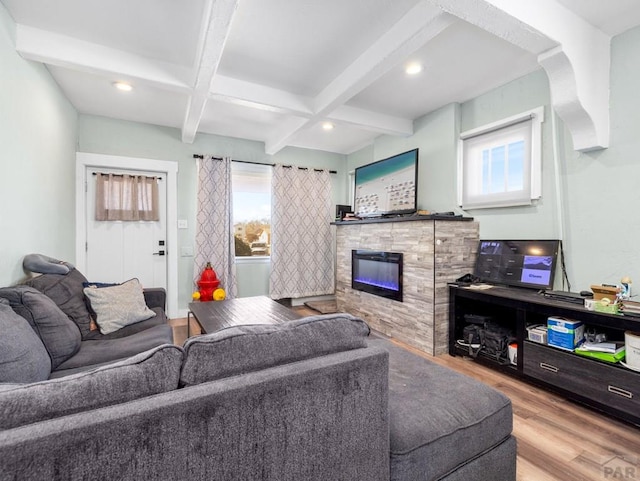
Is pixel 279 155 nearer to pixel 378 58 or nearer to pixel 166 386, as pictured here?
pixel 378 58

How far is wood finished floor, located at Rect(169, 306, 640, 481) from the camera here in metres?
1.48

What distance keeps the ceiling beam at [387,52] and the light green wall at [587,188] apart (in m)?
1.35

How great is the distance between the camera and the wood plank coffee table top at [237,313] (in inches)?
93.8

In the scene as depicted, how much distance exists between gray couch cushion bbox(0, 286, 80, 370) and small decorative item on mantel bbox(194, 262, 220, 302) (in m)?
2.24

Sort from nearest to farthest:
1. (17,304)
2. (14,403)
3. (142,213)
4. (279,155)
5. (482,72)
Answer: (14,403), (17,304), (482,72), (142,213), (279,155)

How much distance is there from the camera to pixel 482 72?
2.69 m

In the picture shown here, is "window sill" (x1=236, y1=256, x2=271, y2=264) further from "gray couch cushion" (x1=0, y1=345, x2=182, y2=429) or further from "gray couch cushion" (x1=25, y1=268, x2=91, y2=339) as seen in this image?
"gray couch cushion" (x1=0, y1=345, x2=182, y2=429)

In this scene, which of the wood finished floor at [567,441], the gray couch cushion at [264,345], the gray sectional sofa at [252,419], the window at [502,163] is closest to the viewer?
the gray sectional sofa at [252,419]

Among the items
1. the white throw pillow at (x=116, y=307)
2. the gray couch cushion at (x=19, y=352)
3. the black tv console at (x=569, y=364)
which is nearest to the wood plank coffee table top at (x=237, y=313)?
the white throw pillow at (x=116, y=307)

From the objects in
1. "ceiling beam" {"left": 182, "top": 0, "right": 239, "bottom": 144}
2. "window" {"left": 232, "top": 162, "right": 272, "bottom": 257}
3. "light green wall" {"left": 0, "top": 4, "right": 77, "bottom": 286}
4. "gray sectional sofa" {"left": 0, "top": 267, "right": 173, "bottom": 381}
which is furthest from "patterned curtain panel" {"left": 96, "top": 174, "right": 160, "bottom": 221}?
"gray sectional sofa" {"left": 0, "top": 267, "right": 173, "bottom": 381}

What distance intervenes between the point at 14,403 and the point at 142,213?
3.70 metres

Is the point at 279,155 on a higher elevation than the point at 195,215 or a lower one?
higher

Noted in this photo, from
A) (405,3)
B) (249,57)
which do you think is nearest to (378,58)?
(405,3)

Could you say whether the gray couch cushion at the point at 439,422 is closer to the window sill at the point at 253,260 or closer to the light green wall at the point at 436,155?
→ the light green wall at the point at 436,155
